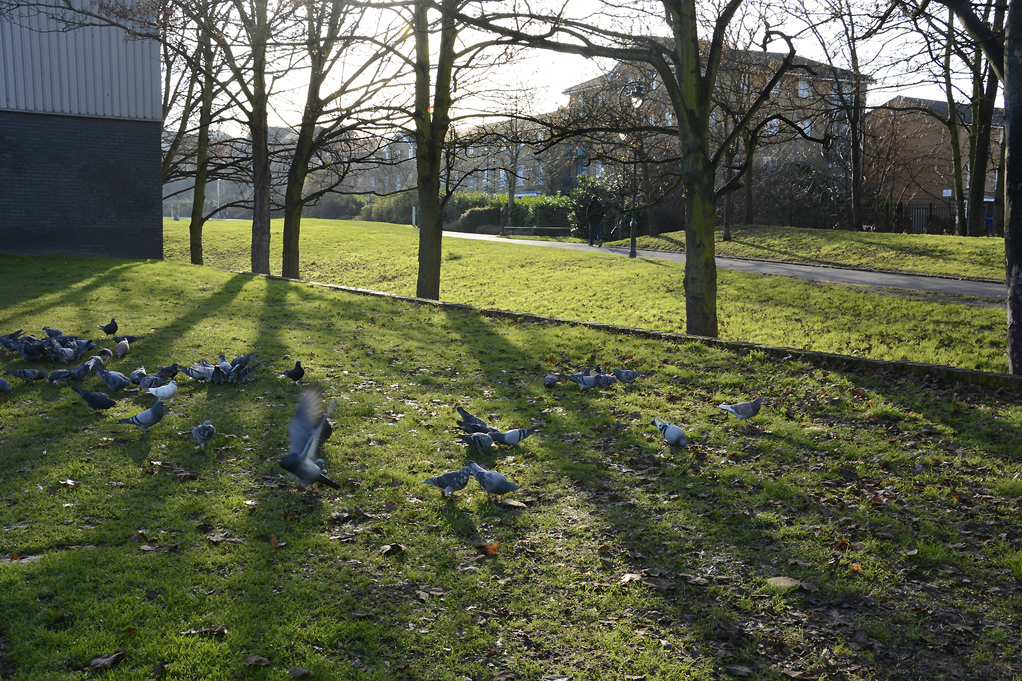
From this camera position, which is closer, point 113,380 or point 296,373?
point 113,380

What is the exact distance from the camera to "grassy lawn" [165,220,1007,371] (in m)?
11.3

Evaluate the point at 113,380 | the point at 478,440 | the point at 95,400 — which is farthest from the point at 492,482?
the point at 113,380

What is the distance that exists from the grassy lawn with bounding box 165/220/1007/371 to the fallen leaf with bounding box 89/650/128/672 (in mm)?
10393

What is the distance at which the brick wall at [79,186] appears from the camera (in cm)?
1884

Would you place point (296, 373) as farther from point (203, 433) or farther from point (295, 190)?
point (295, 190)

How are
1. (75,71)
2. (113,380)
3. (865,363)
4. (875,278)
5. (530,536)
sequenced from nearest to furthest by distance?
(530,536) < (113,380) < (865,363) < (875,278) < (75,71)

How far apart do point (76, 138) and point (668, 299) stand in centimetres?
1656

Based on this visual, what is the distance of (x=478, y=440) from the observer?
219 inches

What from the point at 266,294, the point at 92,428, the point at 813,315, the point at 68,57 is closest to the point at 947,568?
the point at 92,428

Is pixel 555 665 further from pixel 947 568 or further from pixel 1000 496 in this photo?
pixel 1000 496

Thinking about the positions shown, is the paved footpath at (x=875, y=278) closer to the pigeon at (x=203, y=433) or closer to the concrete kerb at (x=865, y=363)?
the concrete kerb at (x=865, y=363)

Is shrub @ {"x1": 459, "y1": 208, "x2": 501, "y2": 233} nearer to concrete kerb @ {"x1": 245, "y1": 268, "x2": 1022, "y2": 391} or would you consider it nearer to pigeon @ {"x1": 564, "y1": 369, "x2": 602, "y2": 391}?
concrete kerb @ {"x1": 245, "y1": 268, "x2": 1022, "y2": 391}

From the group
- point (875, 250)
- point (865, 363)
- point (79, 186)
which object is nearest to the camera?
point (865, 363)

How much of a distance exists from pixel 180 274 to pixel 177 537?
13.7 meters
